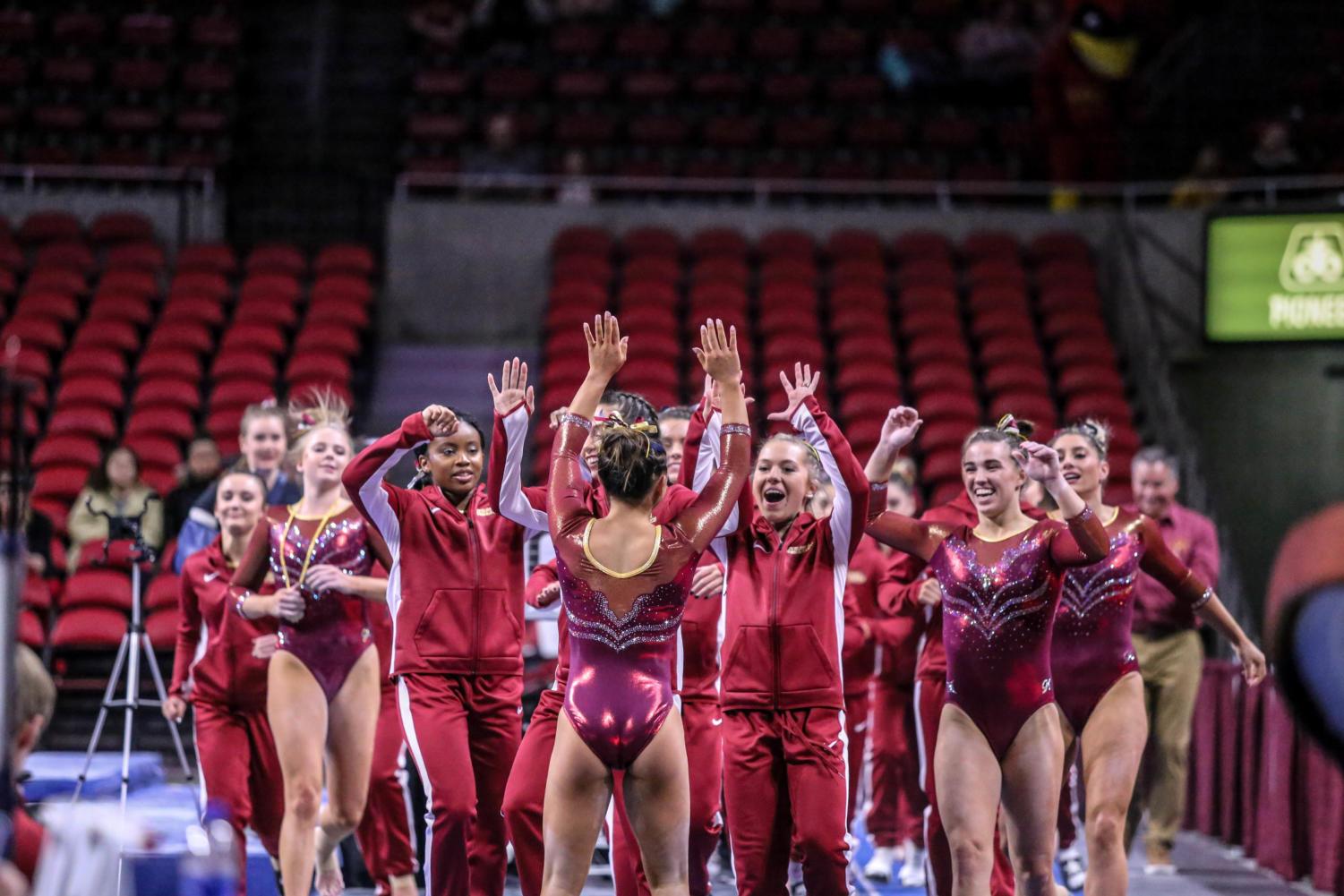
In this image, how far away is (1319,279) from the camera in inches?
452

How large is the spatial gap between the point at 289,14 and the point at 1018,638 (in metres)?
13.9

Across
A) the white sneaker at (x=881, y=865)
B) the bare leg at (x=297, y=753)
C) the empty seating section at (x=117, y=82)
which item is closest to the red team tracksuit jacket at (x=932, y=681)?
the white sneaker at (x=881, y=865)

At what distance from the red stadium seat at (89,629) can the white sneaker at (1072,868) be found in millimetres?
5664

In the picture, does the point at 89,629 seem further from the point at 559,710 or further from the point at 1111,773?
the point at 1111,773

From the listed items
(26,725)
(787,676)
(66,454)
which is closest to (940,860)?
(787,676)

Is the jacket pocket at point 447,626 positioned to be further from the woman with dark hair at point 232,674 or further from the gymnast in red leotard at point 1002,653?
the gymnast in red leotard at point 1002,653

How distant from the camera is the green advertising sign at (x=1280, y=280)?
11.5m

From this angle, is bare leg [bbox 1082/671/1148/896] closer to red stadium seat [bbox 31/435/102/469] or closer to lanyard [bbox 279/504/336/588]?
lanyard [bbox 279/504/336/588]

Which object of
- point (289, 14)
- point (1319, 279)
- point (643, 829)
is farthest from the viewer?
point (289, 14)

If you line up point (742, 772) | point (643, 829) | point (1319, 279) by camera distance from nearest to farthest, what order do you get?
point (643, 829)
point (742, 772)
point (1319, 279)

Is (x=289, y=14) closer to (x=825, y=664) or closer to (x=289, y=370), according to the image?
(x=289, y=370)

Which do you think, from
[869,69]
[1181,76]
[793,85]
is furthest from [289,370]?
[1181,76]

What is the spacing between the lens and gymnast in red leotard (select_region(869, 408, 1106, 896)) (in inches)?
201

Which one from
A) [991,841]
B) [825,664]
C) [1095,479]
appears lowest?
[991,841]
